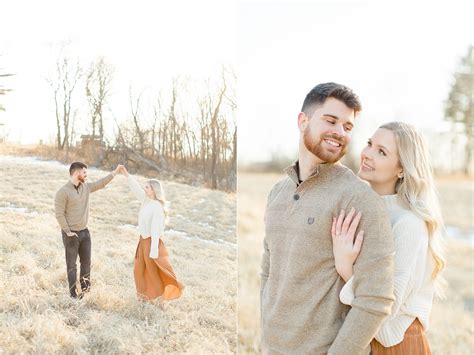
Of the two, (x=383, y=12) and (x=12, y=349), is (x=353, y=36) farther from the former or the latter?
(x=12, y=349)

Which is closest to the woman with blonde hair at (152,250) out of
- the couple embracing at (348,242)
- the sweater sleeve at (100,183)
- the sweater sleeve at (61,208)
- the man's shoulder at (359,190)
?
the sweater sleeve at (100,183)

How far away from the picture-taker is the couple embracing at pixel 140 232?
3.15 m

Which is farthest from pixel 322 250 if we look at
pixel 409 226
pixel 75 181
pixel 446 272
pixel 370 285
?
pixel 446 272

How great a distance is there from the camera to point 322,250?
2.50 metres

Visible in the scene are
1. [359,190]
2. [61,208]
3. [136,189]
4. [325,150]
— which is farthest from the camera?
[136,189]

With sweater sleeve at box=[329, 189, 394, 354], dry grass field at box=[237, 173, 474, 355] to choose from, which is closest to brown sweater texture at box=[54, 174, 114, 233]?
sweater sleeve at box=[329, 189, 394, 354]

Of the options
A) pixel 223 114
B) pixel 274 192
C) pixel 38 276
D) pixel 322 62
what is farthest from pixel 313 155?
pixel 322 62

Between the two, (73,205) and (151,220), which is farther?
(151,220)

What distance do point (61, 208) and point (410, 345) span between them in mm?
1657

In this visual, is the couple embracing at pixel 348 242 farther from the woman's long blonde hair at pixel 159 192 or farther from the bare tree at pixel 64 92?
the bare tree at pixel 64 92

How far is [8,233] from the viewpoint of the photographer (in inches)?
120

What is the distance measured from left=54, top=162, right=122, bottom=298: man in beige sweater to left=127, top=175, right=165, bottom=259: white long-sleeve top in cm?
28

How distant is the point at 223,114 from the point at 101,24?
828 millimetres

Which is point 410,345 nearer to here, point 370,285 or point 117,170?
point 370,285
